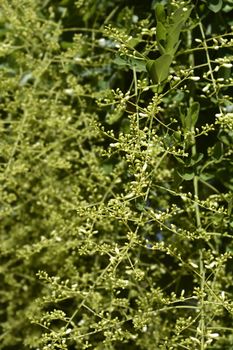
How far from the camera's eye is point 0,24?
5.19 feet

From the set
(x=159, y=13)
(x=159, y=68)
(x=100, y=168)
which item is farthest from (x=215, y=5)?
(x=100, y=168)

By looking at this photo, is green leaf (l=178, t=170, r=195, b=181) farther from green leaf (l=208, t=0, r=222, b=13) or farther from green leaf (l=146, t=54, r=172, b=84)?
green leaf (l=208, t=0, r=222, b=13)

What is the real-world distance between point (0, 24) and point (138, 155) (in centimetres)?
82

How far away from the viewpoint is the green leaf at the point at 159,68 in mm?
889

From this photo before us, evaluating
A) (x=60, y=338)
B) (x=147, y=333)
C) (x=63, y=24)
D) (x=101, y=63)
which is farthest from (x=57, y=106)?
(x=60, y=338)

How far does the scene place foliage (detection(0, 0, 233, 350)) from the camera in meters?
1.07

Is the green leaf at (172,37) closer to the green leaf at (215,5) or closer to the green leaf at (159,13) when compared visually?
the green leaf at (159,13)

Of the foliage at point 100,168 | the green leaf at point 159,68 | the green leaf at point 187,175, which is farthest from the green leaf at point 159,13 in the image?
the green leaf at point 187,175

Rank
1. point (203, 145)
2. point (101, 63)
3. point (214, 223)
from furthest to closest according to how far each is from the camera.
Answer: point (101, 63) < point (203, 145) < point (214, 223)

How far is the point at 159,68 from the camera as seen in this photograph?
90 centimetres

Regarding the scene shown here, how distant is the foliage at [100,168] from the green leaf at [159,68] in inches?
2.8

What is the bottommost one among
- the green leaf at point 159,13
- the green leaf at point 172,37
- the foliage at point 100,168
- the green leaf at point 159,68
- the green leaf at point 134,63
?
the foliage at point 100,168

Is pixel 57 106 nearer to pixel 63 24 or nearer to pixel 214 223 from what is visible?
pixel 63 24

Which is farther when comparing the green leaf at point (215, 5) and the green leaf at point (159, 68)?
the green leaf at point (215, 5)
